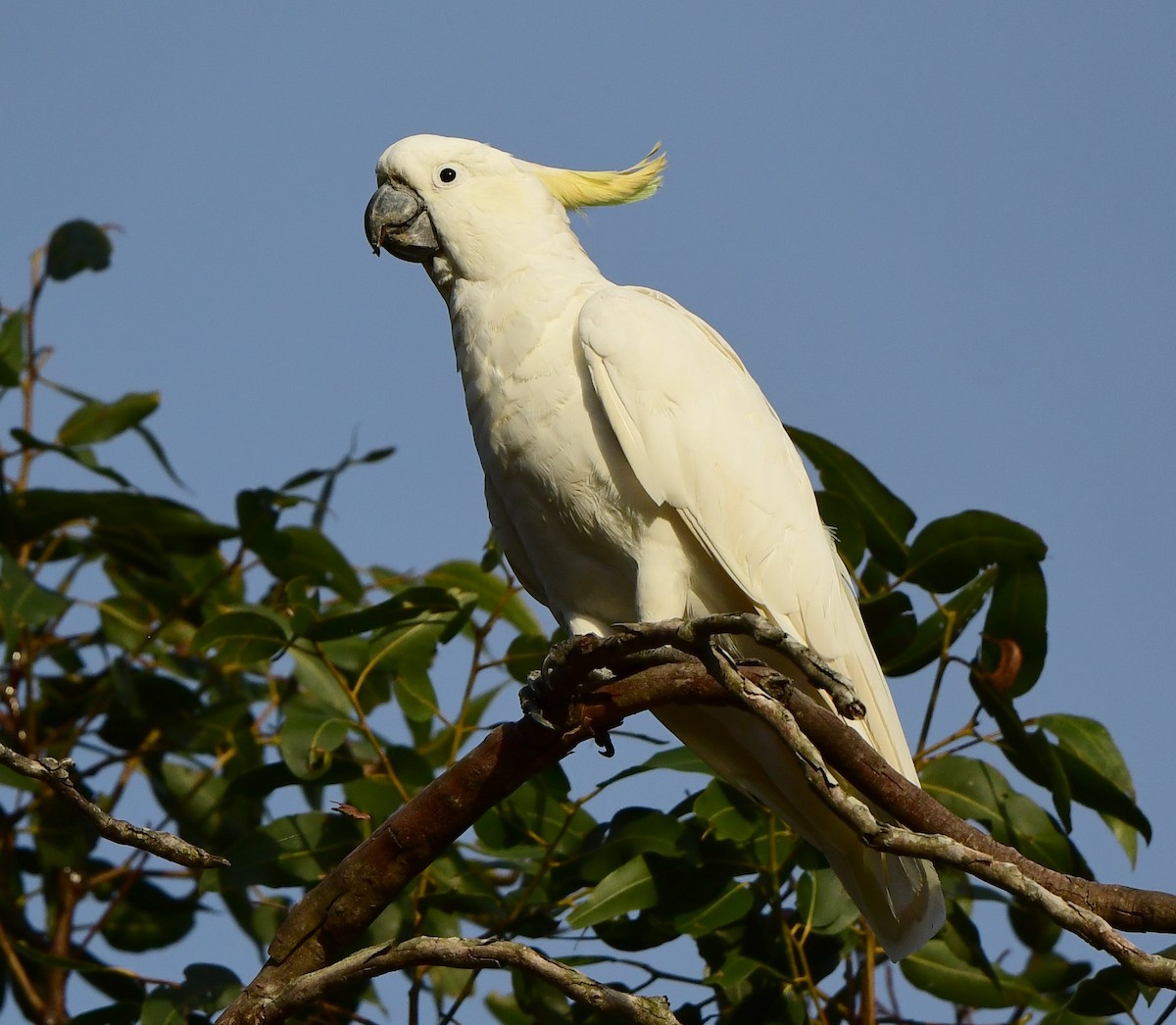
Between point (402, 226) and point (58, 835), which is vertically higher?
point (402, 226)

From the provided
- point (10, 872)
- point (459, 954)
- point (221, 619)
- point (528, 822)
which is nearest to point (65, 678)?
point (10, 872)

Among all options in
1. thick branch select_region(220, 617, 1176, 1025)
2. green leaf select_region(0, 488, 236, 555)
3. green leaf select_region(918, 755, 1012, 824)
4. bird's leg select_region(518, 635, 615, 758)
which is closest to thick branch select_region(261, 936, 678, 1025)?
thick branch select_region(220, 617, 1176, 1025)

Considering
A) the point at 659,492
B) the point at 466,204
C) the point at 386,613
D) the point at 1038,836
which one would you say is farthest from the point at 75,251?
the point at 1038,836

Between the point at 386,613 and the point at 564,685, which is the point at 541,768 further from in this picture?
the point at 386,613

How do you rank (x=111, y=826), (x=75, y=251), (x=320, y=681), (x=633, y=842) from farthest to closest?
(x=75, y=251) → (x=320, y=681) → (x=633, y=842) → (x=111, y=826)

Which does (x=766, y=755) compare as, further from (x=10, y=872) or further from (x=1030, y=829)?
(x=10, y=872)

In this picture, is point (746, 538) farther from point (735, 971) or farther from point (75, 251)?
point (75, 251)

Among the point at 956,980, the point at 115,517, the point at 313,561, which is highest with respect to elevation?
the point at 115,517

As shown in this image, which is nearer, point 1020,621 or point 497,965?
point 497,965

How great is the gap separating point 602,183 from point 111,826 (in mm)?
1806

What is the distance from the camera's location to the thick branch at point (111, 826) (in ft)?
5.66

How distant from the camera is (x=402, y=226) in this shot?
2.96 m

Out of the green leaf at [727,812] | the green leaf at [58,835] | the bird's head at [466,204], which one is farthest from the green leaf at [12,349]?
the green leaf at [727,812]

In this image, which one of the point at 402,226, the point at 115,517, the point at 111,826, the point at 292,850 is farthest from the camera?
the point at 115,517
